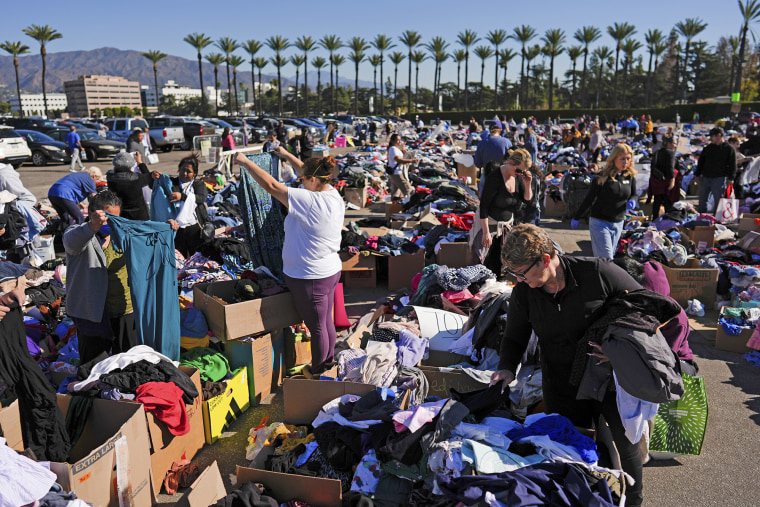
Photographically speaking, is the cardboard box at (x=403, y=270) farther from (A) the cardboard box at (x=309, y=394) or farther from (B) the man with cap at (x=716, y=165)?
(B) the man with cap at (x=716, y=165)

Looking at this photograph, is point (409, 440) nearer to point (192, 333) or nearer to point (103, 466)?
point (103, 466)

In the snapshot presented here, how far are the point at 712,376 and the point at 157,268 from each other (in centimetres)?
471

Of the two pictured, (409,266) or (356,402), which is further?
(409,266)

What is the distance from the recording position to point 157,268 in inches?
163

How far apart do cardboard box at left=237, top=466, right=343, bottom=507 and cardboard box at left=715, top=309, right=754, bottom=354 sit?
433cm

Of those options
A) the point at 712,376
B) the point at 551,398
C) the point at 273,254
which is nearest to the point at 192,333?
the point at 273,254

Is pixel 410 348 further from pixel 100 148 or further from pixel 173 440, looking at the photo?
pixel 100 148

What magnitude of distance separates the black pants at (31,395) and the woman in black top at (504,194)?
3.89 meters

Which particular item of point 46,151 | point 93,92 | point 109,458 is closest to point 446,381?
point 109,458

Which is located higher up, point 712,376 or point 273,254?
point 273,254

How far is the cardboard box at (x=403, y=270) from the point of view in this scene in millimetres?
6891

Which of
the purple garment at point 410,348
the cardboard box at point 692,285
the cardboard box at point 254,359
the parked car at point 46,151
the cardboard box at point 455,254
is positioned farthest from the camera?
the parked car at point 46,151

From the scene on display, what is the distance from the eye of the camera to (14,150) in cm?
1905

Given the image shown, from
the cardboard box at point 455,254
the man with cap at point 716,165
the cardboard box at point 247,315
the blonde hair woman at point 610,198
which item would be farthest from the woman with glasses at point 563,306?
the man with cap at point 716,165
